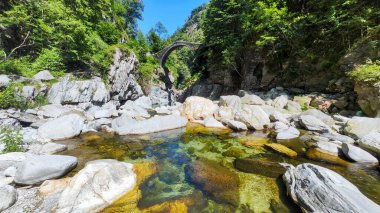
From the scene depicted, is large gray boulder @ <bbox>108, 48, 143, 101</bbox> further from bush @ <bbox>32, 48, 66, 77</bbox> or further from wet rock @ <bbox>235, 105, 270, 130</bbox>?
wet rock @ <bbox>235, 105, 270, 130</bbox>

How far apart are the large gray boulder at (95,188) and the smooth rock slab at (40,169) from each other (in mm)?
880

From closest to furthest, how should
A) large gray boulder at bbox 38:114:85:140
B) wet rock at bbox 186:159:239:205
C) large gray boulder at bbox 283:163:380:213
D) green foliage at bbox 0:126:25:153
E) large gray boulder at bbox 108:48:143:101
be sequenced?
1. large gray boulder at bbox 283:163:380:213
2. wet rock at bbox 186:159:239:205
3. green foliage at bbox 0:126:25:153
4. large gray boulder at bbox 38:114:85:140
5. large gray boulder at bbox 108:48:143:101

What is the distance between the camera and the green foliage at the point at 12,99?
26.7ft

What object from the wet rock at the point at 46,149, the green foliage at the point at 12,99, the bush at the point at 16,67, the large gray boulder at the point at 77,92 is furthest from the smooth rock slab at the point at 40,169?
the bush at the point at 16,67

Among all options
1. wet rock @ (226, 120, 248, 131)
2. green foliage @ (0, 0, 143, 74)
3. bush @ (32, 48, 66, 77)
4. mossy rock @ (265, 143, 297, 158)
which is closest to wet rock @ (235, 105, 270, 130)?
wet rock @ (226, 120, 248, 131)

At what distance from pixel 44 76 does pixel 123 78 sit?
6.74m

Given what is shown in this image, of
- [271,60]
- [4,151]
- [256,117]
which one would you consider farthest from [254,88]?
[4,151]

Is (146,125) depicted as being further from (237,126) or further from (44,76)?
(44,76)

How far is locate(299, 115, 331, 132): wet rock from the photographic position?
24.9 feet

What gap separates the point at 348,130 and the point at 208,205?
21.2 feet

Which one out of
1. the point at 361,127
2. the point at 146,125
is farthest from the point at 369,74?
the point at 146,125

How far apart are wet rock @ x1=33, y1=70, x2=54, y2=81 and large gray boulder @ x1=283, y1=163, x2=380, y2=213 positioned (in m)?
13.6

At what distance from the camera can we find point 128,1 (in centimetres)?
3158

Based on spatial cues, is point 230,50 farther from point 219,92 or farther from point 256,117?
point 256,117
